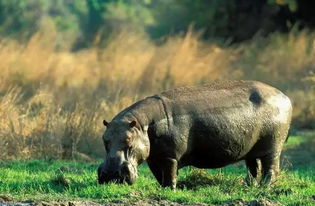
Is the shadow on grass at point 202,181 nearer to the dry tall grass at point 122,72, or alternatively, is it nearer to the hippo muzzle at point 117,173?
the hippo muzzle at point 117,173

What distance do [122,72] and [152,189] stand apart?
11.0 metres

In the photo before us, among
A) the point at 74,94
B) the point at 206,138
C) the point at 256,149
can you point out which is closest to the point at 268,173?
the point at 256,149

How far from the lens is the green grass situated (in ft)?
28.9

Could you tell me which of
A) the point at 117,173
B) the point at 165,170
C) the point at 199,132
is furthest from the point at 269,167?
the point at 117,173

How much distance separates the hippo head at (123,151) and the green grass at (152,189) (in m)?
0.11

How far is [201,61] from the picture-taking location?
20.7m

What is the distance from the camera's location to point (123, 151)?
352 inches

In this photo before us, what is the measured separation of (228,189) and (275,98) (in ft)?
3.90

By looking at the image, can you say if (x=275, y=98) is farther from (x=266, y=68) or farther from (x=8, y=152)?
(x=266, y=68)

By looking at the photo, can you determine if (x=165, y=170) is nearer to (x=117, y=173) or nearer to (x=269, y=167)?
(x=117, y=173)

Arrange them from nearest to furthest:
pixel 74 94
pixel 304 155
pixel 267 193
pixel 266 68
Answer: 1. pixel 267 193
2. pixel 304 155
3. pixel 74 94
4. pixel 266 68

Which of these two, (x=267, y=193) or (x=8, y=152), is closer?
(x=267, y=193)

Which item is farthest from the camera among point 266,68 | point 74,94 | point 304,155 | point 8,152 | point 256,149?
point 266,68

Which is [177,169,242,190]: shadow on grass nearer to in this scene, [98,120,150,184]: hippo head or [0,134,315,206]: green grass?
[0,134,315,206]: green grass
